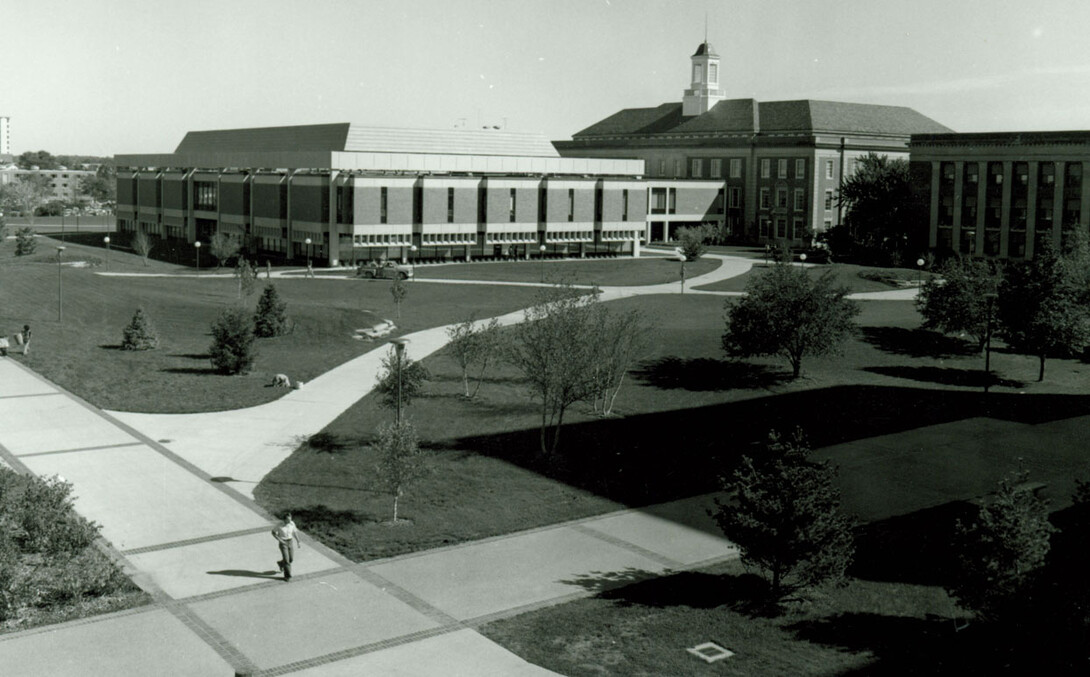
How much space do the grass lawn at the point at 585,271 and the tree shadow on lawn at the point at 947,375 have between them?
24.7m

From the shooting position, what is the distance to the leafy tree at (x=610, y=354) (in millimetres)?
30375

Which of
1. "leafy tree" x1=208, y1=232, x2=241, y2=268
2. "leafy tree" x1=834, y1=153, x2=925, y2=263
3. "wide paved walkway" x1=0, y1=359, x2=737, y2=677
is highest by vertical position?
"leafy tree" x1=834, y1=153, x2=925, y2=263

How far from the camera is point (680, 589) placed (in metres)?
20.2

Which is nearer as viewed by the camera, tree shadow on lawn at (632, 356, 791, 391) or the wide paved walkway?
the wide paved walkway

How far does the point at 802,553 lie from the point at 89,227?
374 ft

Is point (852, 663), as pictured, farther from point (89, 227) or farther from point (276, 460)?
point (89, 227)

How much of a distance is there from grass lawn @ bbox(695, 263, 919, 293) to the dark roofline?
11.1 meters

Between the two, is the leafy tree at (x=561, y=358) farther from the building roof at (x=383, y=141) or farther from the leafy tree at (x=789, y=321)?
the building roof at (x=383, y=141)

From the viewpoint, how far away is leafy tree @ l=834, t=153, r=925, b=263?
3216 inches

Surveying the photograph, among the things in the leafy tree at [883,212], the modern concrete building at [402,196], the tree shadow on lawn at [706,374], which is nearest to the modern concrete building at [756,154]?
the leafy tree at [883,212]

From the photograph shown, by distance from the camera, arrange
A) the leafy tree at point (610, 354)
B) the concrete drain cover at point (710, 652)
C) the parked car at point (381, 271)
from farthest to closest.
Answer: the parked car at point (381, 271)
the leafy tree at point (610, 354)
the concrete drain cover at point (710, 652)

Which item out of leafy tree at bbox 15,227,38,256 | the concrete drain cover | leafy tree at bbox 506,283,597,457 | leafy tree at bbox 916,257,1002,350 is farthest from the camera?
leafy tree at bbox 15,227,38,256

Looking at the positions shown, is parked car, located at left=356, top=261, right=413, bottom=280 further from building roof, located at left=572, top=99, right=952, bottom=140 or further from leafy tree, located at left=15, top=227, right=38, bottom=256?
building roof, located at left=572, top=99, right=952, bottom=140

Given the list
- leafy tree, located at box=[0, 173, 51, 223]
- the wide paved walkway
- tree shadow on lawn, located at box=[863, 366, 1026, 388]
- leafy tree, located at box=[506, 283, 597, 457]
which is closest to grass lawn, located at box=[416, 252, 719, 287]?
tree shadow on lawn, located at box=[863, 366, 1026, 388]
